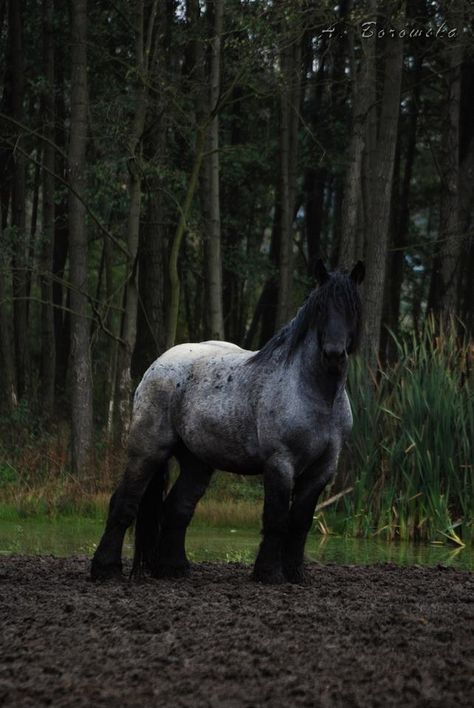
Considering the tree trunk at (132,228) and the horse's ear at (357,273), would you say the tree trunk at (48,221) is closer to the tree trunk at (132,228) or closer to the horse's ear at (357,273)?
the tree trunk at (132,228)

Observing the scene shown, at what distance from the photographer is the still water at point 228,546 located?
1074cm

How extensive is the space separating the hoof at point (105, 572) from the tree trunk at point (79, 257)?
9.03 m

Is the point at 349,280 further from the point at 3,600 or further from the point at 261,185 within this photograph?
the point at 261,185

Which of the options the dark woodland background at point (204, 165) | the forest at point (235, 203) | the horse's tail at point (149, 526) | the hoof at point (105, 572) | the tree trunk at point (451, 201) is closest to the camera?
the hoof at point (105, 572)

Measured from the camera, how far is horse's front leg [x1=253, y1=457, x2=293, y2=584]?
7988mm

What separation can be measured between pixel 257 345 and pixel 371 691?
32267mm

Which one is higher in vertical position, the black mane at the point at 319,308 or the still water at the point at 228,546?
the black mane at the point at 319,308

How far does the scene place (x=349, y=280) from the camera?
7859 millimetres

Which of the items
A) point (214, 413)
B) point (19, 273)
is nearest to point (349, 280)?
point (214, 413)

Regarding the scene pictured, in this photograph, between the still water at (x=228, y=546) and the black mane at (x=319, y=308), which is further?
the still water at (x=228, y=546)

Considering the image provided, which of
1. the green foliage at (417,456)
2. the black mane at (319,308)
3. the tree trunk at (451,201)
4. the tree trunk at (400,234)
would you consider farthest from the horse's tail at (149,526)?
the tree trunk at (400,234)

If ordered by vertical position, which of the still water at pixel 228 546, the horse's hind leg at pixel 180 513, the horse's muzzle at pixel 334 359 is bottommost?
the still water at pixel 228 546

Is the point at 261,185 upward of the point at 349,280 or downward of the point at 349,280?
upward

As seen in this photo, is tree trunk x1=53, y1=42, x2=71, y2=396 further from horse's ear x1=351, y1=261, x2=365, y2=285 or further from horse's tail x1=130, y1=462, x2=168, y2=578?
horse's ear x1=351, y1=261, x2=365, y2=285
